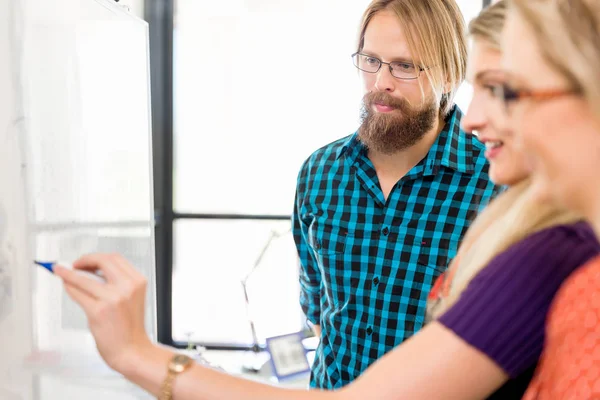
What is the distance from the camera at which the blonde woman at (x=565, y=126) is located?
1.36 feet

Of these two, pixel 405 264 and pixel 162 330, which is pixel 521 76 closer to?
pixel 405 264

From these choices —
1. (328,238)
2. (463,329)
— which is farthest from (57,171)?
(463,329)

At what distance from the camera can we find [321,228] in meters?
1.30

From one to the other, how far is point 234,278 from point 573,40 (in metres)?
2.16

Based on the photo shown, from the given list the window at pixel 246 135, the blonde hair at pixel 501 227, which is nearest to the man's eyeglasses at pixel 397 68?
the blonde hair at pixel 501 227

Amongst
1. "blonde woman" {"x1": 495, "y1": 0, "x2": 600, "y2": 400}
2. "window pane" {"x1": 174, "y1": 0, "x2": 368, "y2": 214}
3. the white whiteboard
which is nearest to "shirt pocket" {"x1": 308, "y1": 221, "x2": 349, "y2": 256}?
the white whiteboard

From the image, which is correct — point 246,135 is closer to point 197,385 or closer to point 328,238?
point 328,238

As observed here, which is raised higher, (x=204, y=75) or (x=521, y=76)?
(x=204, y=75)

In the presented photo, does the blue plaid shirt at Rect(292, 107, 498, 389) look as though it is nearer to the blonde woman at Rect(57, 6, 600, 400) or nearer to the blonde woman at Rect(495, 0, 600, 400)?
the blonde woman at Rect(57, 6, 600, 400)

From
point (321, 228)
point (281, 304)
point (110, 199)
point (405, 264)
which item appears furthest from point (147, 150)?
point (281, 304)

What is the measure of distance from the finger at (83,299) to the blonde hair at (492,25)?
2.07 feet

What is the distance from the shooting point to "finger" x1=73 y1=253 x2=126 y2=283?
585mm

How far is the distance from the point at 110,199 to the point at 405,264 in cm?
79

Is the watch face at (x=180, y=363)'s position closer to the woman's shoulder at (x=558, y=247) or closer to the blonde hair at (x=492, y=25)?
the woman's shoulder at (x=558, y=247)
